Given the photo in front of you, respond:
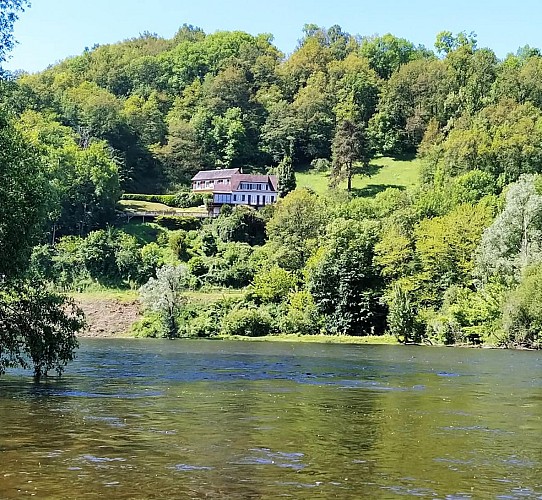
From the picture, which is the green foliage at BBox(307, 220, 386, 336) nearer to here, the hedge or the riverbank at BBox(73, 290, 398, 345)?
the riverbank at BBox(73, 290, 398, 345)

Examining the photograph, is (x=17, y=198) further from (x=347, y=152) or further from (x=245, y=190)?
(x=347, y=152)

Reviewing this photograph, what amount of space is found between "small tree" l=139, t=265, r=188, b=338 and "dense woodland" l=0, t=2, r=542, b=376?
22cm

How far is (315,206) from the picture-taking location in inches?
4678

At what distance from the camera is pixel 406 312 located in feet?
264

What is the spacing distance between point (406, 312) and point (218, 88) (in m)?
128

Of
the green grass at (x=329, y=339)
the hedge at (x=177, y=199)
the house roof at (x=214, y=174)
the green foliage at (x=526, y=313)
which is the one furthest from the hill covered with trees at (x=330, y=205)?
the house roof at (x=214, y=174)

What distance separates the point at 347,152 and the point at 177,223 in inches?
1373

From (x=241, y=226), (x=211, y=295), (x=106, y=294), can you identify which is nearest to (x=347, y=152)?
(x=241, y=226)

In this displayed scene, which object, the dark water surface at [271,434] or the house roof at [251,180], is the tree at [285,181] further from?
the dark water surface at [271,434]

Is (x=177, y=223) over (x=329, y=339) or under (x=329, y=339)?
over

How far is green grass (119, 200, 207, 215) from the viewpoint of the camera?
136 m

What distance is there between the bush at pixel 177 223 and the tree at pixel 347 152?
29.3 meters

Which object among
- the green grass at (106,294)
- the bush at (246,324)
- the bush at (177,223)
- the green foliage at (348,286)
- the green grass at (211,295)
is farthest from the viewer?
the bush at (177,223)

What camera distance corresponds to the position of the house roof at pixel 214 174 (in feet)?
498
